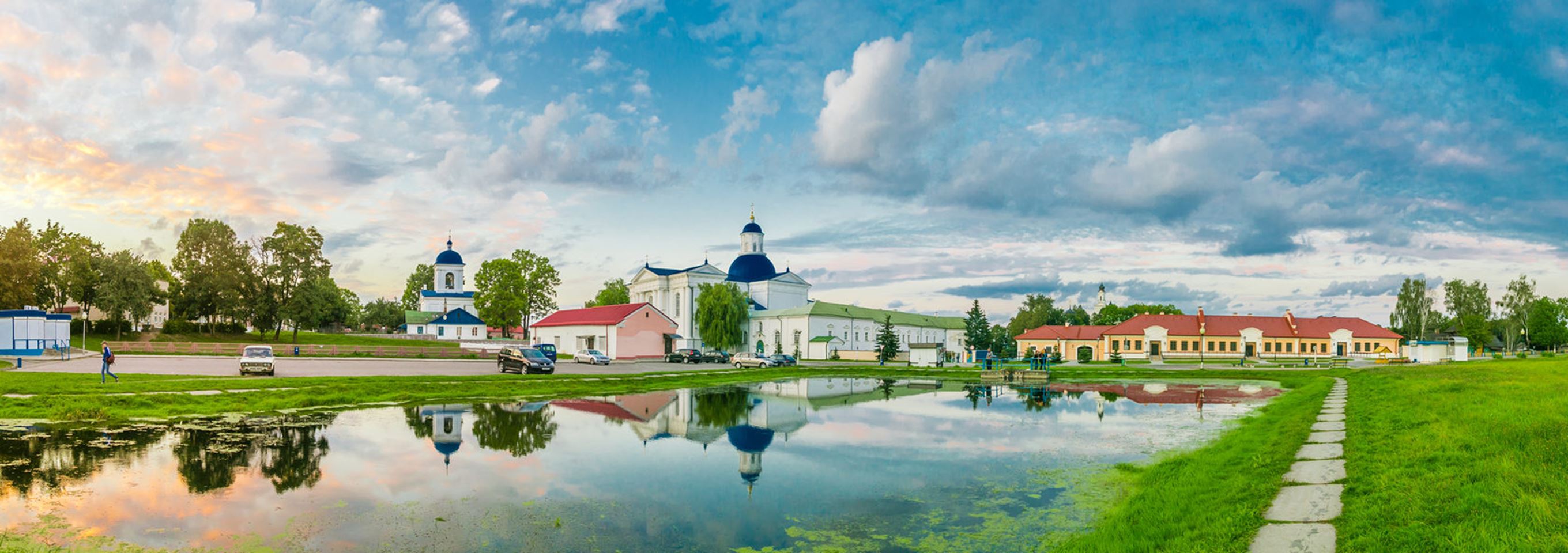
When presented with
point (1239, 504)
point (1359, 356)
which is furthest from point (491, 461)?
point (1359, 356)

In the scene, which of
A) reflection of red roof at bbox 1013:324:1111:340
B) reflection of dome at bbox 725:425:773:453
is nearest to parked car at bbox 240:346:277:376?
reflection of dome at bbox 725:425:773:453

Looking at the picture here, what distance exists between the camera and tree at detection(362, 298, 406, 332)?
14900 centimetres

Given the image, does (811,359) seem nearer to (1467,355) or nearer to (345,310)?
(1467,355)

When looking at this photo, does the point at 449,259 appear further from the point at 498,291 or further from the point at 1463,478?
the point at 1463,478

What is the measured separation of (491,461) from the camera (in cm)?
1489

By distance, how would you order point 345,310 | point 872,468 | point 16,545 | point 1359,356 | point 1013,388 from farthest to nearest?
1. point 345,310
2. point 1359,356
3. point 1013,388
4. point 872,468
5. point 16,545

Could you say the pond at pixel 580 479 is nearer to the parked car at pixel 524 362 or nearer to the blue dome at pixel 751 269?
the parked car at pixel 524 362

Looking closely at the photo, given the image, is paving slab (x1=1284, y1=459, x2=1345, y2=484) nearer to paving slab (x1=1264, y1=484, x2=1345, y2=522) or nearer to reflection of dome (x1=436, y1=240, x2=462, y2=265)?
paving slab (x1=1264, y1=484, x2=1345, y2=522)

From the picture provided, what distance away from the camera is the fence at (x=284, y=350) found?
56.8 m

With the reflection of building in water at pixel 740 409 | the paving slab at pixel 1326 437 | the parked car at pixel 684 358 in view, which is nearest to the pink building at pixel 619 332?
the parked car at pixel 684 358

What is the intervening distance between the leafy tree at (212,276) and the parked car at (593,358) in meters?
40.1

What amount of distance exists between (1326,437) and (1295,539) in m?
8.80

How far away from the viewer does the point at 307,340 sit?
88500 mm

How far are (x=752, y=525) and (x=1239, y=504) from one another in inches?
241
